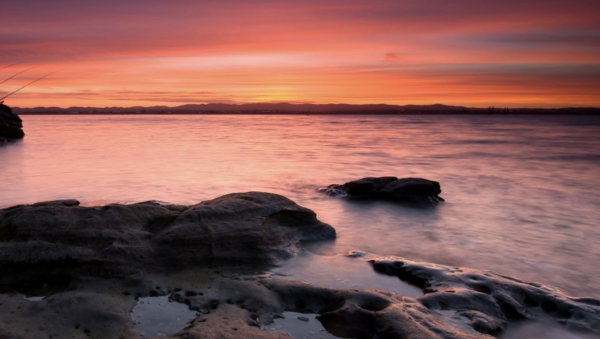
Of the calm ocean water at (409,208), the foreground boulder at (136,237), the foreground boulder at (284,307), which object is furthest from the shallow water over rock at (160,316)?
the calm ocean water at (409,208)

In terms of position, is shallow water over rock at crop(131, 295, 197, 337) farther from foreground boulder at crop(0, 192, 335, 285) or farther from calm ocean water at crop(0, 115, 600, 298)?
calm ocean water at crop(0, 115, 600, 298)

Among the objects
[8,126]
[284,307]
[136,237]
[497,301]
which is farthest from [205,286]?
[8,126]

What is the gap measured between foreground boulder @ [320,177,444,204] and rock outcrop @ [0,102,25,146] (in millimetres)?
19718

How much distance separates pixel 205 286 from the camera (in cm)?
464

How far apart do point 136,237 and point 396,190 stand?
21.2ft

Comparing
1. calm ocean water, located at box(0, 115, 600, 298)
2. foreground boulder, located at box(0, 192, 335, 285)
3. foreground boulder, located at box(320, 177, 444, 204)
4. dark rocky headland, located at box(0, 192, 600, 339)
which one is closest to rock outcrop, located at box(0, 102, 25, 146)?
calm ocean water, located at box(0, 115, 600, 298)

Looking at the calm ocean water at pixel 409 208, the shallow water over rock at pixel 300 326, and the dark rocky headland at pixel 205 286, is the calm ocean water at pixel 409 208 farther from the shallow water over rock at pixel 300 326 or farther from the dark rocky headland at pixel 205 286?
the shallow water over rock at pixel 300 326

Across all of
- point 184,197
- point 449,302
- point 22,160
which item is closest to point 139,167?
point 22,160

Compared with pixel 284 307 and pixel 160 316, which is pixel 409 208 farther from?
pixel 160 316

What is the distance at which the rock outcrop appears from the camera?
23350mm

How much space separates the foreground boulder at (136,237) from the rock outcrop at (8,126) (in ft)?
68.3

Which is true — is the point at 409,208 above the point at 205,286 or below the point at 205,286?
below

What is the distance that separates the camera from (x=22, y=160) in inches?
672

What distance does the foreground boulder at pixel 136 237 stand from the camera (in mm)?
4621
